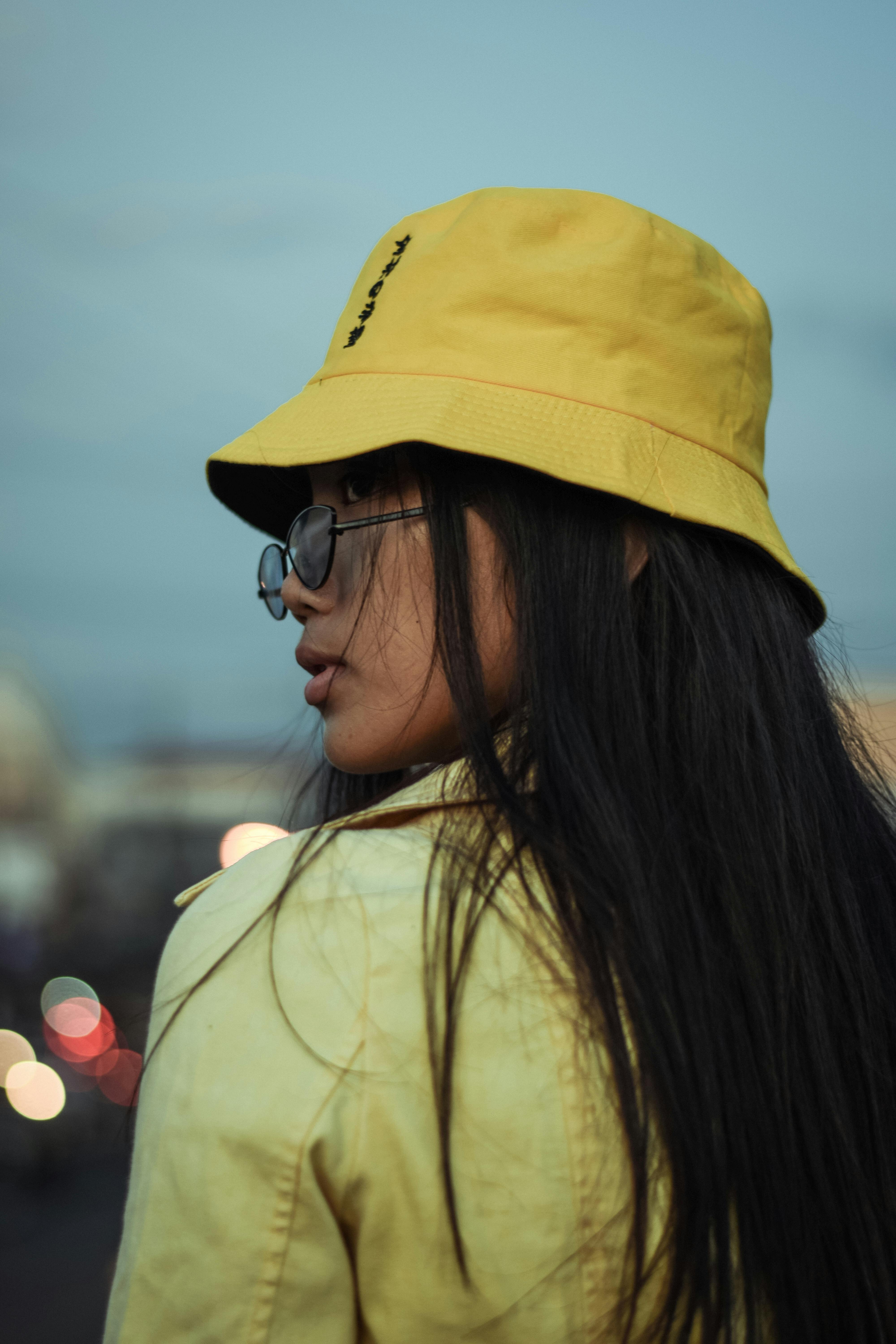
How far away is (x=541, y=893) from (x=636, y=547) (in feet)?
1.77

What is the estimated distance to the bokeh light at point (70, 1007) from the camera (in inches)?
516

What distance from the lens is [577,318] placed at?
4.36 feet

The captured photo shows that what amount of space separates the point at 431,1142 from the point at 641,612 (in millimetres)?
718

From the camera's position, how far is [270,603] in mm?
1780

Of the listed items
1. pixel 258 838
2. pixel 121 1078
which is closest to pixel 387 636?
pixel 258 838

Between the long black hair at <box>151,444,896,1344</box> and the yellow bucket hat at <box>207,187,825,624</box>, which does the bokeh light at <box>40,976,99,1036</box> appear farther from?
the long black hair at <box>151,444,896,1344</box>

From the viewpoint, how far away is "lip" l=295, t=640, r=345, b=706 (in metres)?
1.37

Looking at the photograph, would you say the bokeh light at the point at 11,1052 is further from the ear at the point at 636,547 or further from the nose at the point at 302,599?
the ear at the point at 636,547

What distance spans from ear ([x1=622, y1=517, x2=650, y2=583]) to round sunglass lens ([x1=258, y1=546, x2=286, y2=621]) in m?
0.66

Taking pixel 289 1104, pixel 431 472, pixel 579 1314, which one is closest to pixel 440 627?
pixel 431 472

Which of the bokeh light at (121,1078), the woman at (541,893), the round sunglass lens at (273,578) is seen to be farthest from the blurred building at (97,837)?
the woman at (541,893)

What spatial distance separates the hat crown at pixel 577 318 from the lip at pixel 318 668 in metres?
0.41

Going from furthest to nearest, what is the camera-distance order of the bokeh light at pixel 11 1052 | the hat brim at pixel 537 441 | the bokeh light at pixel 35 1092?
the bokeh light at pixel 11 1052 < the bokeh light at pixel 35 1092 < the hat brim at pixel 537 441

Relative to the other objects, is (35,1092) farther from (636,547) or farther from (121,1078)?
(636,547)
